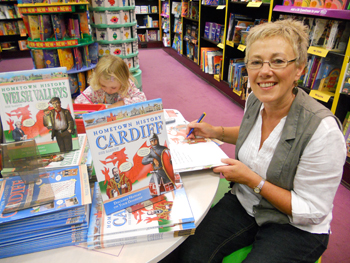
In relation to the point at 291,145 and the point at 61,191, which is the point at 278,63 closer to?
the point at 291,145

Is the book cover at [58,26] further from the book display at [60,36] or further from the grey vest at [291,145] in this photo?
the grey vest at [291,145]

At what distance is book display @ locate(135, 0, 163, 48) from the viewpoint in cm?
752

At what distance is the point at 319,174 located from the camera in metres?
0.89

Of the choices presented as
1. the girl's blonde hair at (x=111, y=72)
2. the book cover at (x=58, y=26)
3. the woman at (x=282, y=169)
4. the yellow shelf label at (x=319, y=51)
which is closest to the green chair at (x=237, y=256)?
the woman at (x=282, y=169)

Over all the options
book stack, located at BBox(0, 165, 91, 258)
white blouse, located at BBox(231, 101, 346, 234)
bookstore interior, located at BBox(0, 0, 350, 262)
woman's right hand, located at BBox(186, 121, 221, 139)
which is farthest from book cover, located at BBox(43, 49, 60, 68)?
white blouse, located at BBox(231, 101, 346, 234)

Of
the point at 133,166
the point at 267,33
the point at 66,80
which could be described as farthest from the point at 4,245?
the point at 267,33

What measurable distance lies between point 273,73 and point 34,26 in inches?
115

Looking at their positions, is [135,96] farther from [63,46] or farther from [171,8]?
[171,8]

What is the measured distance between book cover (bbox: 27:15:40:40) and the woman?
2.74m

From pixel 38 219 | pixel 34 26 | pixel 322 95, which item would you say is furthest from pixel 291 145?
pixel 34 26

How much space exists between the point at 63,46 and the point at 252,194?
107 inches

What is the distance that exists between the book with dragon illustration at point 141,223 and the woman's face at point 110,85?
3.68 ft

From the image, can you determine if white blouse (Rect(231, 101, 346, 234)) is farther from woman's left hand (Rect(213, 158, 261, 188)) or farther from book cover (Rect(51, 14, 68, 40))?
book cover (Rect(51, 14, 68, 40))

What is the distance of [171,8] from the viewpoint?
6520 mm
